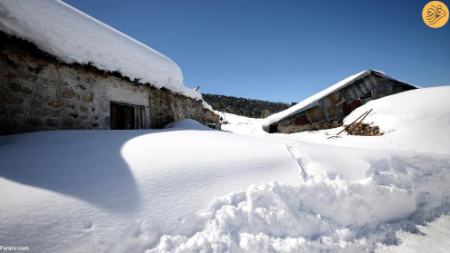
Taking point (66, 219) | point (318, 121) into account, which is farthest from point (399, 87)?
point (66, 219)

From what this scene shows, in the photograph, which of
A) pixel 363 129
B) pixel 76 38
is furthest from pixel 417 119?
pixel 76 38

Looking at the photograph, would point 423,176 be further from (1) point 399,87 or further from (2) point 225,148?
(1) point 399,87

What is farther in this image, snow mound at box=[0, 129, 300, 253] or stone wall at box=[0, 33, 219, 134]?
stone wall at box=[0, 33, 219, 134]

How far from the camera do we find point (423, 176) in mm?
2785

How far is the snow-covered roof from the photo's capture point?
287 centimetres

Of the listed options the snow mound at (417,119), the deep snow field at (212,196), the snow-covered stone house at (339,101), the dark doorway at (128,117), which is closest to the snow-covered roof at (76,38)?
the dark doorway at (128,117)

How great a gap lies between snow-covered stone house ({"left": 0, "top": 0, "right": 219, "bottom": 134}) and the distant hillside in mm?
19298

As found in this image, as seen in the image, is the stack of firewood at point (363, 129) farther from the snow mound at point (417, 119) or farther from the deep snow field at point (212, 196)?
the deep snow field at point (212, 196)

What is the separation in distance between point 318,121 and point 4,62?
10.7 metres

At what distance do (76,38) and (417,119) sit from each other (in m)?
8.82

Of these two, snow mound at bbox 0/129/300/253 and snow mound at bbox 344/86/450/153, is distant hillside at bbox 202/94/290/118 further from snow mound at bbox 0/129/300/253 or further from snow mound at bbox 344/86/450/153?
snow mound at bbox 0/129/300/253

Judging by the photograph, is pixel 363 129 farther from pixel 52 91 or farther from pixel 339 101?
pixel 52 91

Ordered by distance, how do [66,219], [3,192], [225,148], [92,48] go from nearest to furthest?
[66,219] → [3,192] → [225,148] → [92,48]

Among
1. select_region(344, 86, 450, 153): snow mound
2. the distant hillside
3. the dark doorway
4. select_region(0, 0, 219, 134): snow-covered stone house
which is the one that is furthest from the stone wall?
the distant hillside
